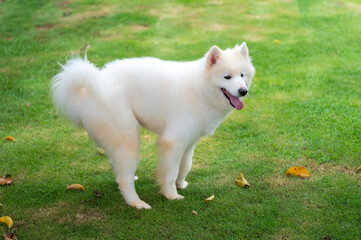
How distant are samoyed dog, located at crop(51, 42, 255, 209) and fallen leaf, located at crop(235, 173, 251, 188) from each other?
2.07 ft

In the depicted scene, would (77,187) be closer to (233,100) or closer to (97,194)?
(97,194)

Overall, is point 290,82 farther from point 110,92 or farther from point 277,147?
point 110,92

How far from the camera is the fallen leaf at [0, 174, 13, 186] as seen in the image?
14.6 ft

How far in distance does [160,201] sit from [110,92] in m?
1.14

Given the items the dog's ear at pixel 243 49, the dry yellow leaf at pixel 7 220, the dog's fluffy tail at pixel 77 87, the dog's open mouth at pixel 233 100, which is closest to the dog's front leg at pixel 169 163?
the dog's open mouth at pixel 233 100

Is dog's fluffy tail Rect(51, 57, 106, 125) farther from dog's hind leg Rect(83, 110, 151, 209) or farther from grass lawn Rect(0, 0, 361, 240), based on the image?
grass lawn Rect(0, 0, 361, 240)

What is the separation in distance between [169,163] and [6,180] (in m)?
1.72

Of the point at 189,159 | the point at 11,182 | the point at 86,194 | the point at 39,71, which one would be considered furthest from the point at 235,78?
the point at 39,71

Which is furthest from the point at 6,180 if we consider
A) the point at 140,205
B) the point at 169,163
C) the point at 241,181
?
the point at 241,181

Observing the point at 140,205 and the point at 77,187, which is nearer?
the point at 140,205

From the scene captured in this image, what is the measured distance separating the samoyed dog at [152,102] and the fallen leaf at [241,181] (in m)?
0.63

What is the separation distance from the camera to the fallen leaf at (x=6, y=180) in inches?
175

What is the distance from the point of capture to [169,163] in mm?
4113

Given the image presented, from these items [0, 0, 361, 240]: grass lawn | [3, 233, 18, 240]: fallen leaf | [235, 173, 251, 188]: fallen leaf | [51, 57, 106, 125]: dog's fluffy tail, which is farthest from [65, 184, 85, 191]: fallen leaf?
[235, 173, 251, 188]: fallen leaf
